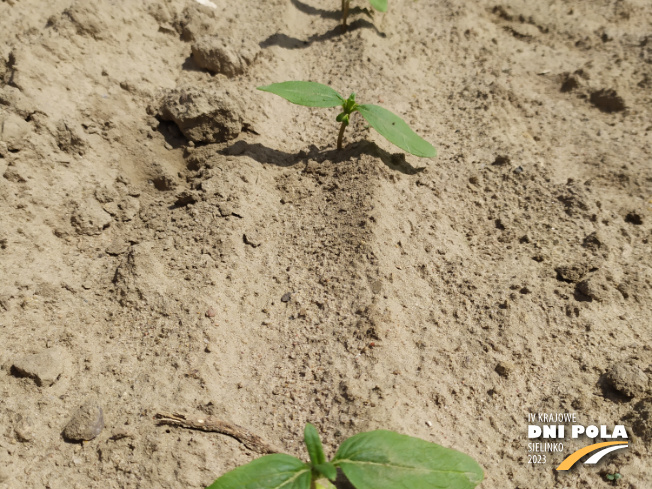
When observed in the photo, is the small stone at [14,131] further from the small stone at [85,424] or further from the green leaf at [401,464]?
the green leaf at [401,464]

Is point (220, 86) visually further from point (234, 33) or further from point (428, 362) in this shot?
point (428, 362)

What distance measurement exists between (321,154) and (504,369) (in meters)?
1.34

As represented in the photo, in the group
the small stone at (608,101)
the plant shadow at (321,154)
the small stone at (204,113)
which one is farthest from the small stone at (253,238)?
the small stone at (608,101)

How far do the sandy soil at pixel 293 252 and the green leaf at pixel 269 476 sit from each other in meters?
0.28

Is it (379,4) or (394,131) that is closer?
(394,131)

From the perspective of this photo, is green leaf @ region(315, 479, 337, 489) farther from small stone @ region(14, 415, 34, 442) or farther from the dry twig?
small stone @ region(14, 415, 34, 442)

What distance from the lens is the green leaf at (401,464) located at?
1205 millimetres

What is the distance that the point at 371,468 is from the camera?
1.23 metres

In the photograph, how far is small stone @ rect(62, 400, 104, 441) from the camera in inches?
59.2

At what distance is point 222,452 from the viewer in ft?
4.85

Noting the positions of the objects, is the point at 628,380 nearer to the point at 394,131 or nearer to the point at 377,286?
the point at 377,286

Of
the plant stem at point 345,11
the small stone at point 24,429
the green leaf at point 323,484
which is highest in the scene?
the plant stem at point 345,11

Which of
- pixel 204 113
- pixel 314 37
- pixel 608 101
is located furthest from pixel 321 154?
pixel 608 101

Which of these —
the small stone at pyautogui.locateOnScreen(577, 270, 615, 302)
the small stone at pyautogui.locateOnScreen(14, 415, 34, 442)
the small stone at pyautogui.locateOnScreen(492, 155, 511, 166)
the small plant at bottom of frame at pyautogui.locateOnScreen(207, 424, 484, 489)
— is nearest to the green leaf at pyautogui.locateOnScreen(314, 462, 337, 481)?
the small plant at bottom of frame at pyautogui.locateOnScreen(207, 424, 484, 489)
